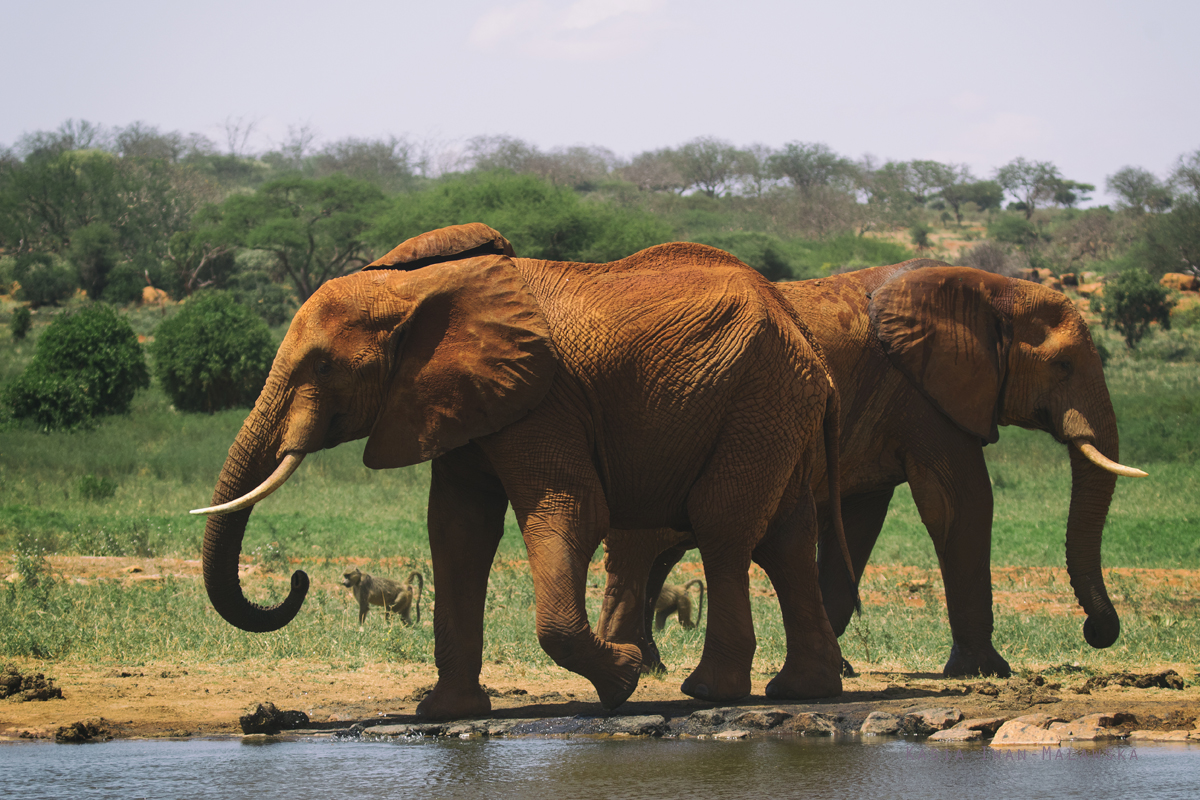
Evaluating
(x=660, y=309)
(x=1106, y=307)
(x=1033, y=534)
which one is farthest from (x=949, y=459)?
(x=1106, y=307)

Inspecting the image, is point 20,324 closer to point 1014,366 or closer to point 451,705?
point 1014,366

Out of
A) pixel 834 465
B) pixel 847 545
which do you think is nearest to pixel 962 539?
pixel 847 545

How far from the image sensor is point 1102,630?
27.0ft

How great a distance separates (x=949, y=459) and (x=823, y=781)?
3.61 m

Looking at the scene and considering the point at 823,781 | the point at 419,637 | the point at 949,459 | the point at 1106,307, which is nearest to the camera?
the point at 823,781

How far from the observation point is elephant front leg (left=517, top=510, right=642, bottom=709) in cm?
600

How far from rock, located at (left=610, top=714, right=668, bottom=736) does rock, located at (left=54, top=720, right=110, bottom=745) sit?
250 cm

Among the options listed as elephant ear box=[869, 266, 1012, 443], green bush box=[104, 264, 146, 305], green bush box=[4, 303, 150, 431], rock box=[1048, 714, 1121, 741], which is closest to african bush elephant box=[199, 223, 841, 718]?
rock box=[1048, 714, 1121, 741]

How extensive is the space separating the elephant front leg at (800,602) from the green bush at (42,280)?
141ft

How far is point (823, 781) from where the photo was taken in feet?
17.4

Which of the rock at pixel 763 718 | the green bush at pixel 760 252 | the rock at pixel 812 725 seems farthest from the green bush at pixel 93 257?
the rock at pixel 812 725

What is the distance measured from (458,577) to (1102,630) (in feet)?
14.1

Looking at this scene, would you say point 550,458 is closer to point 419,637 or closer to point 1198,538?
point 419,637

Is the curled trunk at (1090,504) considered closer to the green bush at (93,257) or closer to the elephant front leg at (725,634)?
the elephant front leg at (725,634)
